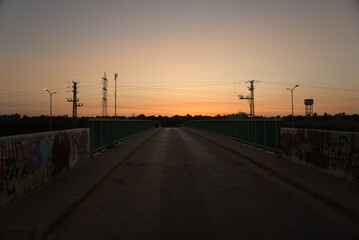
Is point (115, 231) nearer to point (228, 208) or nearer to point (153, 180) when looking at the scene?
point (228, 208)

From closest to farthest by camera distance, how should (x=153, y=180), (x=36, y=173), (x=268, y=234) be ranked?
(x=268, y=234) < (x=36, y=173) < (x=153, y=180)

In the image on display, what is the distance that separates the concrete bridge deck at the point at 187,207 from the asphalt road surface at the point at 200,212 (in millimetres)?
15

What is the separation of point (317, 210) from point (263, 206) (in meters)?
1.03

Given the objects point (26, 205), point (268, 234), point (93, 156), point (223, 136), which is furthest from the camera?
point (223, 136)

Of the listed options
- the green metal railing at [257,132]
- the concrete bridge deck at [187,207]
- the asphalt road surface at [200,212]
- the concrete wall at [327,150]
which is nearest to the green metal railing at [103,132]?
the concrete bridge deck at [187,207]

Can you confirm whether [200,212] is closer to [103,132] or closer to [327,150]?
[327,150]

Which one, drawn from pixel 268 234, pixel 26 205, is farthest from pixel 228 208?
pixel 26 205

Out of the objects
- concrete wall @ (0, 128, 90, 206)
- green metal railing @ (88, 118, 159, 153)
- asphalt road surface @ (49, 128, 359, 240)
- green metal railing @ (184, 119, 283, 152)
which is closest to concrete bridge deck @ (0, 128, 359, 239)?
asphalt road surface @ (49, 128, 359, 240)

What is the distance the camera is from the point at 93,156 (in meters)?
13.4

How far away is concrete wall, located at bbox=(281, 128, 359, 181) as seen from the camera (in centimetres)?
756

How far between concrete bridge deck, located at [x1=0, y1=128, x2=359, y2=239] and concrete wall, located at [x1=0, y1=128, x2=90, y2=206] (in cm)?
28

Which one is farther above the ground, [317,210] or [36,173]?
[36,173]

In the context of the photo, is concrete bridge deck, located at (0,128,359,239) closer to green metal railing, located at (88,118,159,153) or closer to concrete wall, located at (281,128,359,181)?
concrete wall, located at (281,128,359,181)

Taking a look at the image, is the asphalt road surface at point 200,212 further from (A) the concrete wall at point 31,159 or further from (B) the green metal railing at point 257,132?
(B) the green metal railing at point 257,132
